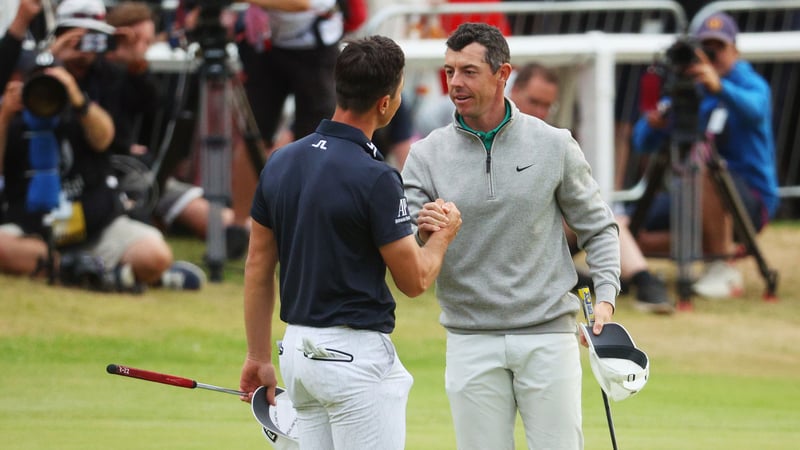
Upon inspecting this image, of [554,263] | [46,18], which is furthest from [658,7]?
[554,263]

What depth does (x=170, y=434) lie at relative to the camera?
6.44 m

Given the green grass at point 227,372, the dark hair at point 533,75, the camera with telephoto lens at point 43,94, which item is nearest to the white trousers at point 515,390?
the green grass at point 227,372

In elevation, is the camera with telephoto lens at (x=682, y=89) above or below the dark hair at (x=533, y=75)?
below

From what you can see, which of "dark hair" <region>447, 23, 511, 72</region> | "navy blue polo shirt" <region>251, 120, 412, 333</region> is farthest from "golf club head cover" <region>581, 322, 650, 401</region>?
"dark hair" <region>447, 23, 511, 72</region>

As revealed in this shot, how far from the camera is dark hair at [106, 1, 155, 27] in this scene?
10242 mm

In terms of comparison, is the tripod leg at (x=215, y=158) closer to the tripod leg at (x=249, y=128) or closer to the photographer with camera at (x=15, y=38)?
the tripod leg at (x=249, y=128)

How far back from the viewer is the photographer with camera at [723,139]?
10.3 metres

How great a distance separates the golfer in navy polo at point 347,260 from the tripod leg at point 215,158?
6.06 m

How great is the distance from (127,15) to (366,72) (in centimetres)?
654

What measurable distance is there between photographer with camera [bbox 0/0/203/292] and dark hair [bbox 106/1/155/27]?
0.37 meters

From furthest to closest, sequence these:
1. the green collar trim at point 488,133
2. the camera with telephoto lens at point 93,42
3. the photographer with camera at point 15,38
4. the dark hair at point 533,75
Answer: the camera with telephoto lens at point 93,42
the photographer with camera at point 15,38
the dark hair at point 533,75
the green collar trim at point 488,133

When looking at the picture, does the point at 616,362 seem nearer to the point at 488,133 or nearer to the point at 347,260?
the point at 488,133

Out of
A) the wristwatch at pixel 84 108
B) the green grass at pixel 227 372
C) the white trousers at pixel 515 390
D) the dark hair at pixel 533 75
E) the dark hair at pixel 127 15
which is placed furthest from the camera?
the dark hair at pixel 127 15

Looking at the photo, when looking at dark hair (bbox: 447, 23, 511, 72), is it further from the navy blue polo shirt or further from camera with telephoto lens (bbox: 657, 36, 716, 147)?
camera with telephoto lens (bbox: 657, 36, 716, 147)
